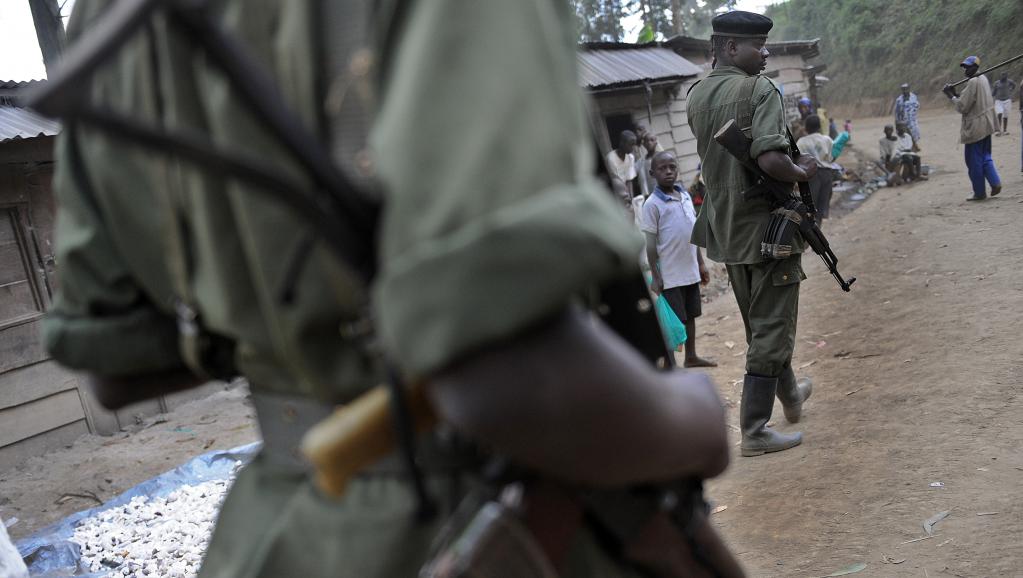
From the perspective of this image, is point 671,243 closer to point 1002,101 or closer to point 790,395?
point 790,395

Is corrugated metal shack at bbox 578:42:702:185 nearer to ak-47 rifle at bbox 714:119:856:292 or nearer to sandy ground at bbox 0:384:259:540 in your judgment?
sandy ground at bbox 0:384:259:540

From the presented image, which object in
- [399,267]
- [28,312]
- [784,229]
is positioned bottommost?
[784,229]

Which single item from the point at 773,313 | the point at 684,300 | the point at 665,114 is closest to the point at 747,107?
the point at 773,313

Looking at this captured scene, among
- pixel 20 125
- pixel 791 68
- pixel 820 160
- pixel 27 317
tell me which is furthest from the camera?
pixel 791 68

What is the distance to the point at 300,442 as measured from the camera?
1111 mm

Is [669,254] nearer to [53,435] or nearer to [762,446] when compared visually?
[762,446]

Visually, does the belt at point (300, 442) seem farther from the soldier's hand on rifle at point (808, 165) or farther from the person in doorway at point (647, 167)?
the person in doorway at point (647, 167)

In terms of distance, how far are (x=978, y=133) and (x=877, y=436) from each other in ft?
29.7

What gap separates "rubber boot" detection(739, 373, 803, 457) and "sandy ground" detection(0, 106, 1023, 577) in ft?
0.27

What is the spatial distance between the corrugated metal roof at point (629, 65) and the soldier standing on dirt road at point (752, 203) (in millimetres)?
6238

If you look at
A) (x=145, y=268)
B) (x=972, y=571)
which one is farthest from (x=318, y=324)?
(x=972, y=571)

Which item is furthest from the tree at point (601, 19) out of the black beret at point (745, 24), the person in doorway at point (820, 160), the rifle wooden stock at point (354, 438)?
the rifle wooden stock at point (354, 438)

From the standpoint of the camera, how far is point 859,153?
22.4 metres

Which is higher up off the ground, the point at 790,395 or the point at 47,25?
the point at 47,25
